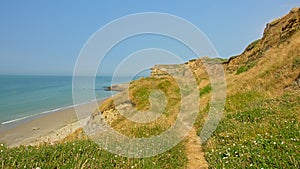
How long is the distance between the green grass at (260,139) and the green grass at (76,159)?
1358 millimetres

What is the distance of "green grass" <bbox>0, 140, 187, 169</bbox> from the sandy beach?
21.2m

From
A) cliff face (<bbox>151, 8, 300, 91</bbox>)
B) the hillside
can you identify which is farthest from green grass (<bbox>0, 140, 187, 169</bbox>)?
cliff face (<bbox>151, 8, 300, 91</bbox>)

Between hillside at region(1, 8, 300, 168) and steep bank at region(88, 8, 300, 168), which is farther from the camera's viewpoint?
steep bank at region(88, 8, 300, 168)

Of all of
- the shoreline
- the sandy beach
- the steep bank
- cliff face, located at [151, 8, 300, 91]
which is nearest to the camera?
the steep bank

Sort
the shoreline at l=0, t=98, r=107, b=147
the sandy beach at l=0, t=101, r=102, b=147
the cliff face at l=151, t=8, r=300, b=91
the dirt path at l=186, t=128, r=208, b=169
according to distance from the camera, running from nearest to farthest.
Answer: the dirt path at l=186, t=128, r=208, b=169 → the cliff face at l=151, t=8, r=300, b=91 → the sandy beach at l=0, t=101, r=102, b=147 → the shoreline at l=0, t=98, r=107, b=147

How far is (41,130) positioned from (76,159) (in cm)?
3511

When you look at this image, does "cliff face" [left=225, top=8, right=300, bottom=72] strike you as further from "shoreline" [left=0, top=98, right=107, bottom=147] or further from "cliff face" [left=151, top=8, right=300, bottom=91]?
"shoreline" [left=0, top=98, right=107, bottom=147]

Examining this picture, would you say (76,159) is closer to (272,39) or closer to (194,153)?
(194,153)

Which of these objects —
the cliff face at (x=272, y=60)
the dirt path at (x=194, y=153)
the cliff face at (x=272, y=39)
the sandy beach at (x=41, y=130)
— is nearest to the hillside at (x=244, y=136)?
the dirt path at (x=194, y=153)

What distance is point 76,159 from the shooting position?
563 cm

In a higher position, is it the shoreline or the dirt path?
the dirt path

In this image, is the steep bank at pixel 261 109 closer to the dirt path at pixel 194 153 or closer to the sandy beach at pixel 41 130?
the dirt path at pixel 194 153

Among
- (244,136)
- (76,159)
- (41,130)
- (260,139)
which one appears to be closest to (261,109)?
(244,136)

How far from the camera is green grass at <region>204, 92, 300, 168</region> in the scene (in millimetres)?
5574
